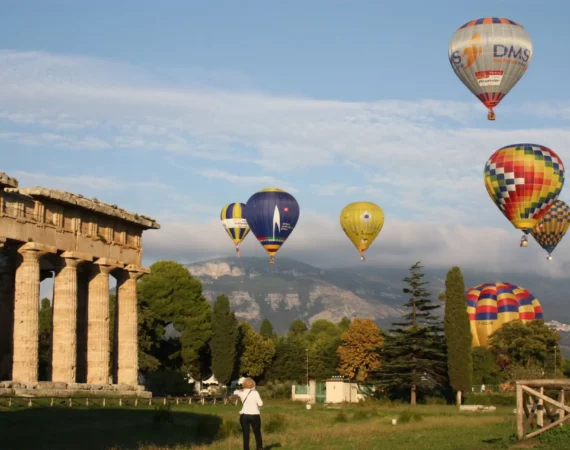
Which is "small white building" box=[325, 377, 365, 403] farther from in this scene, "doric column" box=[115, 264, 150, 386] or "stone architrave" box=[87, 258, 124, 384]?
"stone architrave" box=[87, 258, 124, 384]

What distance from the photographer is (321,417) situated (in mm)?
48312

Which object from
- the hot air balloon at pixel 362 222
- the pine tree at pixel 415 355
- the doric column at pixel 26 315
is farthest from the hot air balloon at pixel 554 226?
the doric column at pixel 26 315

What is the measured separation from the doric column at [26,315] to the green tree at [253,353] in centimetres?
6083

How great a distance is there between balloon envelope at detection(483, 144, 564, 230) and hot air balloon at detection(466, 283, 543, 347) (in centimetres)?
5682

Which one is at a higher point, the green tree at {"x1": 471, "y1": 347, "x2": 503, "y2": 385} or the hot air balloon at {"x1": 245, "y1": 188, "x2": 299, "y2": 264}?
the hot air balloon at {"x1": 245, "y1": 188, "x2": 299, "y2": 264}

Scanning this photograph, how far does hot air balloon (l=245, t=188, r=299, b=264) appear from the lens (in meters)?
92.6

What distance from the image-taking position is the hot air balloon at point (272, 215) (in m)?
92.6

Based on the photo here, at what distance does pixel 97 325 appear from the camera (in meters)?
57.7

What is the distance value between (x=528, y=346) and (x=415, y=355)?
99.9ft

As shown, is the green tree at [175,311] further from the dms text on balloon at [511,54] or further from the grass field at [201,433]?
the grass field at [201,433]

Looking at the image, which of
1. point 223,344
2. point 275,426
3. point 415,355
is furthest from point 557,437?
point 223,344

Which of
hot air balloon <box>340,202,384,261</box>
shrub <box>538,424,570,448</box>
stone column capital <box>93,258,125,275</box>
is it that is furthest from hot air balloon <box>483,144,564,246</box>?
shrub <box>538,424,570,448</box>

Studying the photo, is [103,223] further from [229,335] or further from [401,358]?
[229,335]

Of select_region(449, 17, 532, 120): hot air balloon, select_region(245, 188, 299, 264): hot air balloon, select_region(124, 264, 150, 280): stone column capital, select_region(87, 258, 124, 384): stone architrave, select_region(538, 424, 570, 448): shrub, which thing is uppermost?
select_region(449, 17, 532, 120): hot air balloon
